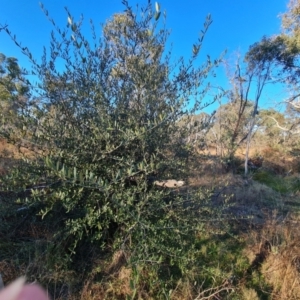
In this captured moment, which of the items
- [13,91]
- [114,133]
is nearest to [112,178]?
[114,133]

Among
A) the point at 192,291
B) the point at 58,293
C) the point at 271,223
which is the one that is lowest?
the point at 58,293

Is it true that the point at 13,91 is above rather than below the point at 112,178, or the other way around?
above

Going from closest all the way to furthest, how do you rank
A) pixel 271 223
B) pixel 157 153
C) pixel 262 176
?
pixel 157 153, pixel 271 223, pixel 262 176

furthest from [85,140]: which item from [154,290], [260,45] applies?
[260,45]

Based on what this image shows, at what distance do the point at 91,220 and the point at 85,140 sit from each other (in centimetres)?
70

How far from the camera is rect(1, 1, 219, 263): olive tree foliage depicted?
6.77 feet

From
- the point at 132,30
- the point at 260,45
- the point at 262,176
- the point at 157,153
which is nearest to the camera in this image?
the point at 157,153

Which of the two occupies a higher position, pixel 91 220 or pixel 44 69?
pixel 44 69

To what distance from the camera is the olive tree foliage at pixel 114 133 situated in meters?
2.06

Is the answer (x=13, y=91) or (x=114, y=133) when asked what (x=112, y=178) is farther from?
(x=13, y=91)

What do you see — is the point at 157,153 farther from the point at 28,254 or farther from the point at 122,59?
the point at 28,254

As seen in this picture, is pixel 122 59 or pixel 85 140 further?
pixel 122 59

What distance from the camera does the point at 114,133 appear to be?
212 centimetres

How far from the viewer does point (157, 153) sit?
2180 mm
